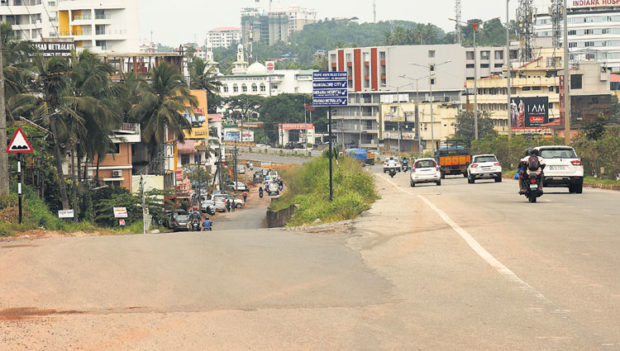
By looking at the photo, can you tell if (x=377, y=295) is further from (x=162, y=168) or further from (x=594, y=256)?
(x=162, y=168)

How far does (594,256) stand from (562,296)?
368 centimetres

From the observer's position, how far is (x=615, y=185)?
3700 centimetres

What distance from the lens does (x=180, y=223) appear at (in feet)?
199

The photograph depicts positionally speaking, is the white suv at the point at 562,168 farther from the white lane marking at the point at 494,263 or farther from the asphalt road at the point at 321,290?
Result: the asphalt road at the point at 321,290

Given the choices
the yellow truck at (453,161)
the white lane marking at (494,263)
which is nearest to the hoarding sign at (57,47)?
the yellow truck at (453,161)

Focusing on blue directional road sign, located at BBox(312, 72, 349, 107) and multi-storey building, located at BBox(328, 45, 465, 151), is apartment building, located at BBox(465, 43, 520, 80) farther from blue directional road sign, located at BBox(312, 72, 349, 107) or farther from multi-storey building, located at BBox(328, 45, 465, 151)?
blue directional road sign, located at BBox(312, 72, 349, 107)

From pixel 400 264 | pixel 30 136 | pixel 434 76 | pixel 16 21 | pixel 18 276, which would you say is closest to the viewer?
pixel 18 276

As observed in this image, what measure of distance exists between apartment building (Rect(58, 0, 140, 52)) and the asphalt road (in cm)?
11879

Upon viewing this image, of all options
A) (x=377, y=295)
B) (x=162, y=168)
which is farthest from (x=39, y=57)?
(x=377, y=295)

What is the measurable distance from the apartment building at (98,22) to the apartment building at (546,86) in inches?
2150

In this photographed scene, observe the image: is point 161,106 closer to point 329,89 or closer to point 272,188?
point 272,188

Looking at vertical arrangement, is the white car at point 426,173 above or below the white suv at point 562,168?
below

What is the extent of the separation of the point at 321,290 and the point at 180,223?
1988 inches

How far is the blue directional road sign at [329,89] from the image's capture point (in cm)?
2834
